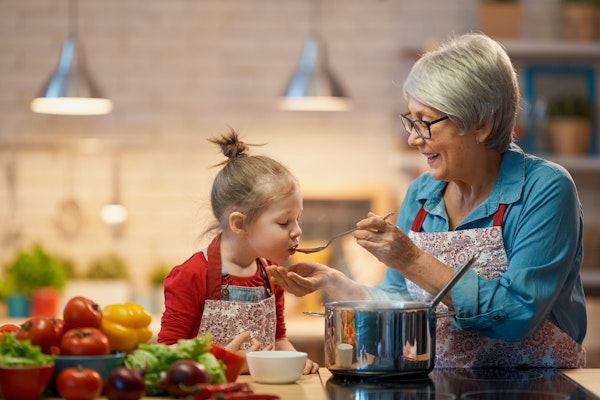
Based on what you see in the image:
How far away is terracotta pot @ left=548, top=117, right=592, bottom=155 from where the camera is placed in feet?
17.5

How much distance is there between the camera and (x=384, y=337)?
7.18 ft

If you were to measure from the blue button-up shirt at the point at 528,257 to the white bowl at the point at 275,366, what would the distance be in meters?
0.45

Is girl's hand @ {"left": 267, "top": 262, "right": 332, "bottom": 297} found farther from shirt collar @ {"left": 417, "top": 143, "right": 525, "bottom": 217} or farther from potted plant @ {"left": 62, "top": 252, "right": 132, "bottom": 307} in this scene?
potted plant @ {"left": 62, "top": 252, "right": 132, "bottom": 307}

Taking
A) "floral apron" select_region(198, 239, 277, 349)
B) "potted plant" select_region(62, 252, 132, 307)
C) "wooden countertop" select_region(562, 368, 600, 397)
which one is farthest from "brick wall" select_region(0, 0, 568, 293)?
"wooden countertop" select_region(562, 368, 600, 397)

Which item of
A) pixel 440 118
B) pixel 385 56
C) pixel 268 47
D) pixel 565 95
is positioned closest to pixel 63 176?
pixel 268 47

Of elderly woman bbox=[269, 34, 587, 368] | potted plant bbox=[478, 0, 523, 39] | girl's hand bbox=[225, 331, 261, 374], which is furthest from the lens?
potted plant bbox=[478, 0, 523, 39]

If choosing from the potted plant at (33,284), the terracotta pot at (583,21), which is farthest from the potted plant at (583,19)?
the potted plant at (33,284)

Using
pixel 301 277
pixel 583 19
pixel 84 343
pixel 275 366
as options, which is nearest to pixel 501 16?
pixel 583 19

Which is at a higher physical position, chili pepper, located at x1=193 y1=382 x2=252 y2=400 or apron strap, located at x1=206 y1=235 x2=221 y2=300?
apron strap, located at x1=206 y1=235 x2=221 y2=300

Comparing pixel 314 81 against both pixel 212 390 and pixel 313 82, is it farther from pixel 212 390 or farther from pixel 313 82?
pixel 212 390

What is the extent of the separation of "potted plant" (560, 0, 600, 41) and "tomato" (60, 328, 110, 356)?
13.5ft

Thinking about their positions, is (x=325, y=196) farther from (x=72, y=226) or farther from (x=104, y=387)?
(x=104, y=387)

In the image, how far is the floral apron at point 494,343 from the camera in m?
2.61

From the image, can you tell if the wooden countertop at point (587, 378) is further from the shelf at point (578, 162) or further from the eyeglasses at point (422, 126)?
the shelf at point (578, 162)
